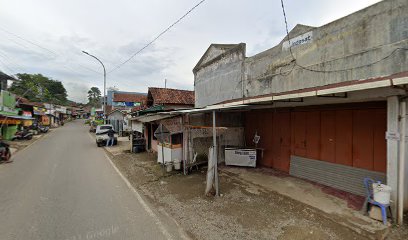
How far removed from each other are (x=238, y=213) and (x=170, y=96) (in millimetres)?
13357

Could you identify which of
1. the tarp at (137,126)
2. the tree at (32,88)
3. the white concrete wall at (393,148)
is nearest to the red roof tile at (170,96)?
the tarp at (137,126)

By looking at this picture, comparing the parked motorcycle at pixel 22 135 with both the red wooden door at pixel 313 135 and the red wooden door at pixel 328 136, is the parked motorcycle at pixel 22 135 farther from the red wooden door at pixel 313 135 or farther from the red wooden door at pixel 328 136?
the red wooden door at pixel 328 136

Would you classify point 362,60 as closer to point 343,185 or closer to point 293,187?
point 343,185

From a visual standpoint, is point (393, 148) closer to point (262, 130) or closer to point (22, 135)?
point (262, 130)

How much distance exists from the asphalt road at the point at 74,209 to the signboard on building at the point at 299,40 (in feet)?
23.2

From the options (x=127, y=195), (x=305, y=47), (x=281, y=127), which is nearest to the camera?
(x=127, y=195)

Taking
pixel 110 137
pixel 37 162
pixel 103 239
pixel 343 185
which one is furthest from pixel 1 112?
pixel 343 185

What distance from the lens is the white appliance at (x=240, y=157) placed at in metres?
9.39

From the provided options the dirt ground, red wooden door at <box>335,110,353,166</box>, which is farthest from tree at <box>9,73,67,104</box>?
red wooden door at <box>335,110,353,166</box>

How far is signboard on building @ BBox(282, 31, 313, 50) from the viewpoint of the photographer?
23.4 feet

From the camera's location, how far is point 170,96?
57.0 feet

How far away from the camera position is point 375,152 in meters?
5.96

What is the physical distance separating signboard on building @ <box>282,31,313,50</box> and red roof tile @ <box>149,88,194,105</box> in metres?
10.5

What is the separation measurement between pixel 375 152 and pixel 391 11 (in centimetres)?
370
